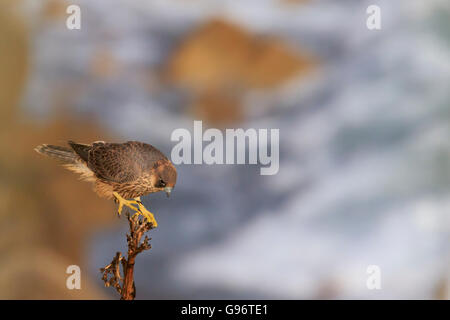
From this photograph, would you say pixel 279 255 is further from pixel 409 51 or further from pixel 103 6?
pixel 103 6

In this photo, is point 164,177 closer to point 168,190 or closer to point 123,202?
point 168,190

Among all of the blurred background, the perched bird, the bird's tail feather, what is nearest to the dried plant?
the perched bird

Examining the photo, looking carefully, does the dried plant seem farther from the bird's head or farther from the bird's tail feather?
the bird's tail feather

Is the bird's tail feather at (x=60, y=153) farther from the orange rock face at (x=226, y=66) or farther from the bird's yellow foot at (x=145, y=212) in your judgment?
the orange rock face at (x=226, y=66)

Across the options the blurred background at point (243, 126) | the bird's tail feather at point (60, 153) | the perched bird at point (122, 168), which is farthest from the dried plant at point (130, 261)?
the bird's tail feather at point (60, 153)

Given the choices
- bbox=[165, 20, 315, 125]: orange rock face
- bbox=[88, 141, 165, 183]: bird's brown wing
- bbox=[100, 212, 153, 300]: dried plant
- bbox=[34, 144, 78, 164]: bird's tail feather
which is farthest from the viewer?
bbox=[165, 20, 315, 125]: orange rock face

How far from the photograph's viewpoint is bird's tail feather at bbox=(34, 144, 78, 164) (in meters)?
2.47

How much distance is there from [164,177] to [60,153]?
0.51m

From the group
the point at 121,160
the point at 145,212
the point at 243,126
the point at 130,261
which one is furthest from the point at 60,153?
the point at 243,126

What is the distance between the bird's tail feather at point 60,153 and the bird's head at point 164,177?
401 mm

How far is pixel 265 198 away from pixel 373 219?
1.74 feet

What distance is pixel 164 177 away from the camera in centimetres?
237

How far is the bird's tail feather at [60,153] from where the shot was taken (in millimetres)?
2467

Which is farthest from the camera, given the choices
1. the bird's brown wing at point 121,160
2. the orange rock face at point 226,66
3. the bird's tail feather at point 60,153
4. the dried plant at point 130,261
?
the orange rock face at point 226,66
